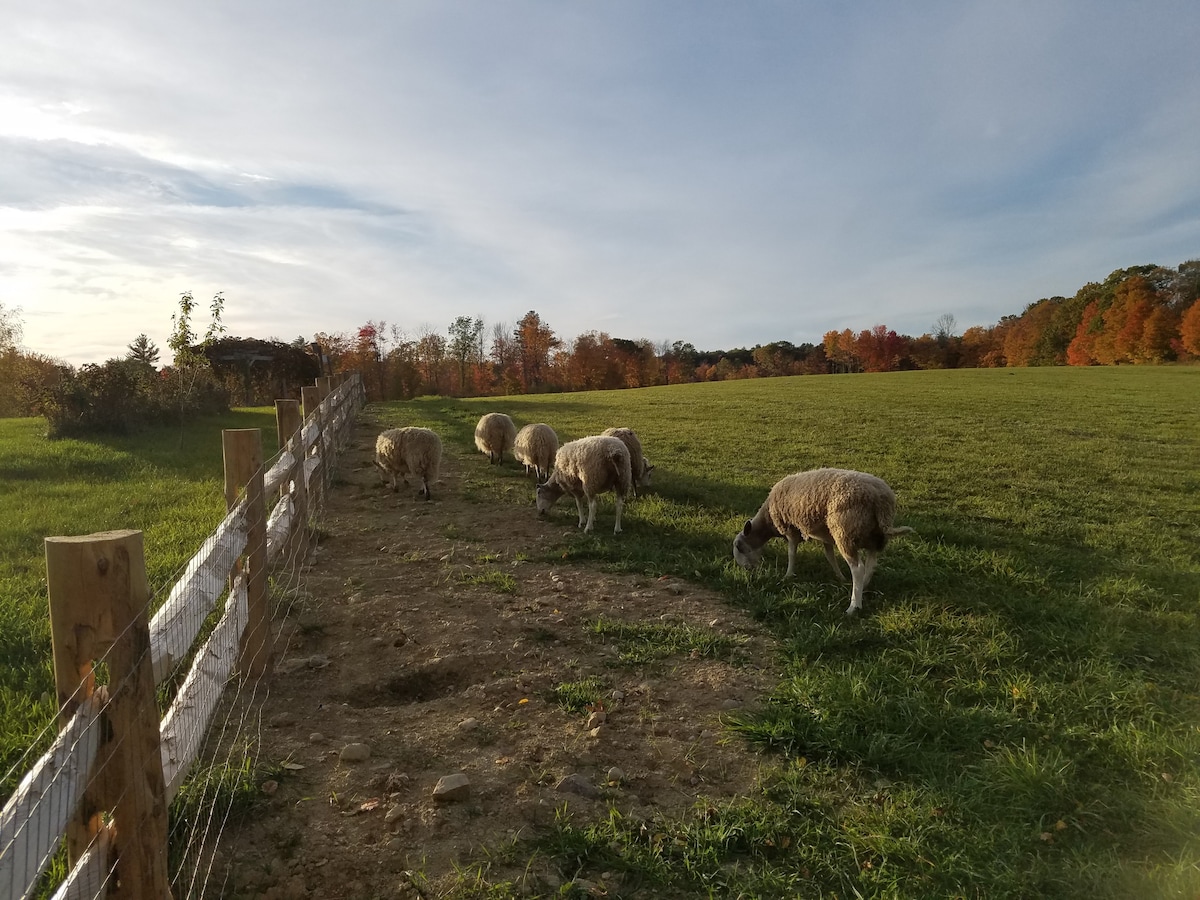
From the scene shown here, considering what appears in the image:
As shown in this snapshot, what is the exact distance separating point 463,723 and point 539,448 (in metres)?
8.19

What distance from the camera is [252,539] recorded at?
14.8 feet

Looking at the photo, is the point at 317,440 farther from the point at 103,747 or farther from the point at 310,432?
the point at 103,747

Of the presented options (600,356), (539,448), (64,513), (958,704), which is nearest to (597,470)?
(539,448)

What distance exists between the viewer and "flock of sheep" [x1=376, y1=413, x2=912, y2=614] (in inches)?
244

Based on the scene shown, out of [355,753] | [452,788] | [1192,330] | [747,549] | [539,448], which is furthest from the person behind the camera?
[1192,330]

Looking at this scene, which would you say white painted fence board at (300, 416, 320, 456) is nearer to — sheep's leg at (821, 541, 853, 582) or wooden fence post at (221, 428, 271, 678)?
wooden fence post at (221, 428, 271, 678)

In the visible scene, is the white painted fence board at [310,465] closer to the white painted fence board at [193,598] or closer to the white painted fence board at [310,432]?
the white painted fence board at [310,432]

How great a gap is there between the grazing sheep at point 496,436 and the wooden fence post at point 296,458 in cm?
721

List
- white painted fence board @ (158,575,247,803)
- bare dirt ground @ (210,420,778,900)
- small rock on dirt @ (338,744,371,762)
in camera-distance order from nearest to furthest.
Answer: white painted fence board @ (158,575,247,803) → bare dirt ground @ (210,420,778,900) → small rock on dirt @ (338,744,371,762)

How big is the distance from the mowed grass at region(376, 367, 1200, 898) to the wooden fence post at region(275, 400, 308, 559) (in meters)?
2.94

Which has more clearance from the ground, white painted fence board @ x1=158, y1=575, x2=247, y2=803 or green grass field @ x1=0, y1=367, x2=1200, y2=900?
white painted fence board @ x1=158, y1=575, x2=247, y2=803

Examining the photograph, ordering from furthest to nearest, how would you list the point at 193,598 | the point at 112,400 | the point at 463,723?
the point at 112,400 → the point at 463,723 → the point at 193,598

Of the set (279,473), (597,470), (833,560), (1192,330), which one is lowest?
(833,560)

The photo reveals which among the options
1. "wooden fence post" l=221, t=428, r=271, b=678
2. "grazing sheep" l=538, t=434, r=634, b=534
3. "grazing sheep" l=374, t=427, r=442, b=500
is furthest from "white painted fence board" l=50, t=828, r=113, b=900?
"grazing sheep" l=374, t=427, r=442, b=500
